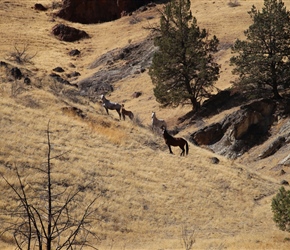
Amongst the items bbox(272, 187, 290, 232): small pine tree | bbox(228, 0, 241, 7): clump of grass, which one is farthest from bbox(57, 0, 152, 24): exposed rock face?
bbox(272, 187, 290, 232): small pine tree

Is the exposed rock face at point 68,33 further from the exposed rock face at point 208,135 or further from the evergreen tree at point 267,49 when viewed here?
the exposed rock face at point 208,135

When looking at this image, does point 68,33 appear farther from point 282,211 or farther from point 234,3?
point 282,211

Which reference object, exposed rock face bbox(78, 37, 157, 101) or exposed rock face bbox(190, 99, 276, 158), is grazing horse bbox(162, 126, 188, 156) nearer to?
exposed rock face bbox(190, 99, 276, 158)

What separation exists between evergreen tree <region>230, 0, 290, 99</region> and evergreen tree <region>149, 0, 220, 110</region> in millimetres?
3745

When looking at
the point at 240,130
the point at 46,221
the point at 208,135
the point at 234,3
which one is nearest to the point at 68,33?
the point at 234,3

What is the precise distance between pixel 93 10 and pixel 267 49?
149 ft

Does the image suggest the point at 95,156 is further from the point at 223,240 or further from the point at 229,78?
the point at 229,78

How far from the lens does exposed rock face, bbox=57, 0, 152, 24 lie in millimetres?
77375

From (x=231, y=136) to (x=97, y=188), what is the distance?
48.6 feet

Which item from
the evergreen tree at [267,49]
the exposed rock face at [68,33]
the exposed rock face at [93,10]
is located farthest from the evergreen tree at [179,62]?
the exposed rock face at [93,10]

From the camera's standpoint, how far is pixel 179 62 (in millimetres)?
41125

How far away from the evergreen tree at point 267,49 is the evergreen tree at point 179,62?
3.75 metres

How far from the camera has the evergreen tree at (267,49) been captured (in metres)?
36.6

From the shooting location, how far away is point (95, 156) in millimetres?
25297
